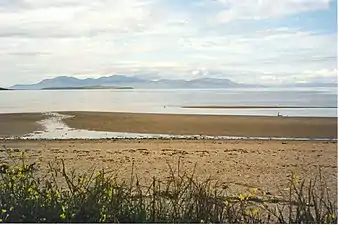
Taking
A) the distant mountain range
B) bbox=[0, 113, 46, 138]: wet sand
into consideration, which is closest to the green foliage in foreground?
the distant mountain range

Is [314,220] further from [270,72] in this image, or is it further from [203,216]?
[270,72]

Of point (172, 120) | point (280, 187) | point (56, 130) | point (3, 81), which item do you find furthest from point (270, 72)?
point (172, 120)

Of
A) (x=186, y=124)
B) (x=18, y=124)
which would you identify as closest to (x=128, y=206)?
(x=18, y=124)

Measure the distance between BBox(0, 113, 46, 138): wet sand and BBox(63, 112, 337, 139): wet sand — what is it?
63 centimetres

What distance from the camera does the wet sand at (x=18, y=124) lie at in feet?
21.0

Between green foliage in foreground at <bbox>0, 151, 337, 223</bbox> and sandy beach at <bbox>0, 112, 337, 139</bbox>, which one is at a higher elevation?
sandy beach at <bbox>0, 112, 337, 139</bbox>

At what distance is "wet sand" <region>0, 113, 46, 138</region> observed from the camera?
21.0ft

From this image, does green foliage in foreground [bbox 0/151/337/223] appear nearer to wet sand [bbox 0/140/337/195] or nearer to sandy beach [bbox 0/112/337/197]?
wet sand [bbox 0/140/337/195]

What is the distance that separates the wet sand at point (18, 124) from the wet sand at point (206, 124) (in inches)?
25.0

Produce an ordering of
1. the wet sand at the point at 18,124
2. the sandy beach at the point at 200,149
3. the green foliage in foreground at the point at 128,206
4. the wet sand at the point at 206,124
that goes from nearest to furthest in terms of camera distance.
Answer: the green foliage in foreground at the point at 128,206 < the sandy beach at the point at 200,149 < the wet sand at the point at 18,124 < the wet sand at the point at 206,124

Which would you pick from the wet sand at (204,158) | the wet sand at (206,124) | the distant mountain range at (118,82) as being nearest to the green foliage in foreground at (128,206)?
the wet sand at (204,158)

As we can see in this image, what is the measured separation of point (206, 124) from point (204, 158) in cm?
357

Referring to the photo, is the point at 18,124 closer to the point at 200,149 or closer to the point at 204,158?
the point at 200,149

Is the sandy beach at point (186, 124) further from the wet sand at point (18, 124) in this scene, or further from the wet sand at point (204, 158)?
the wet sand at point (204, 158)
